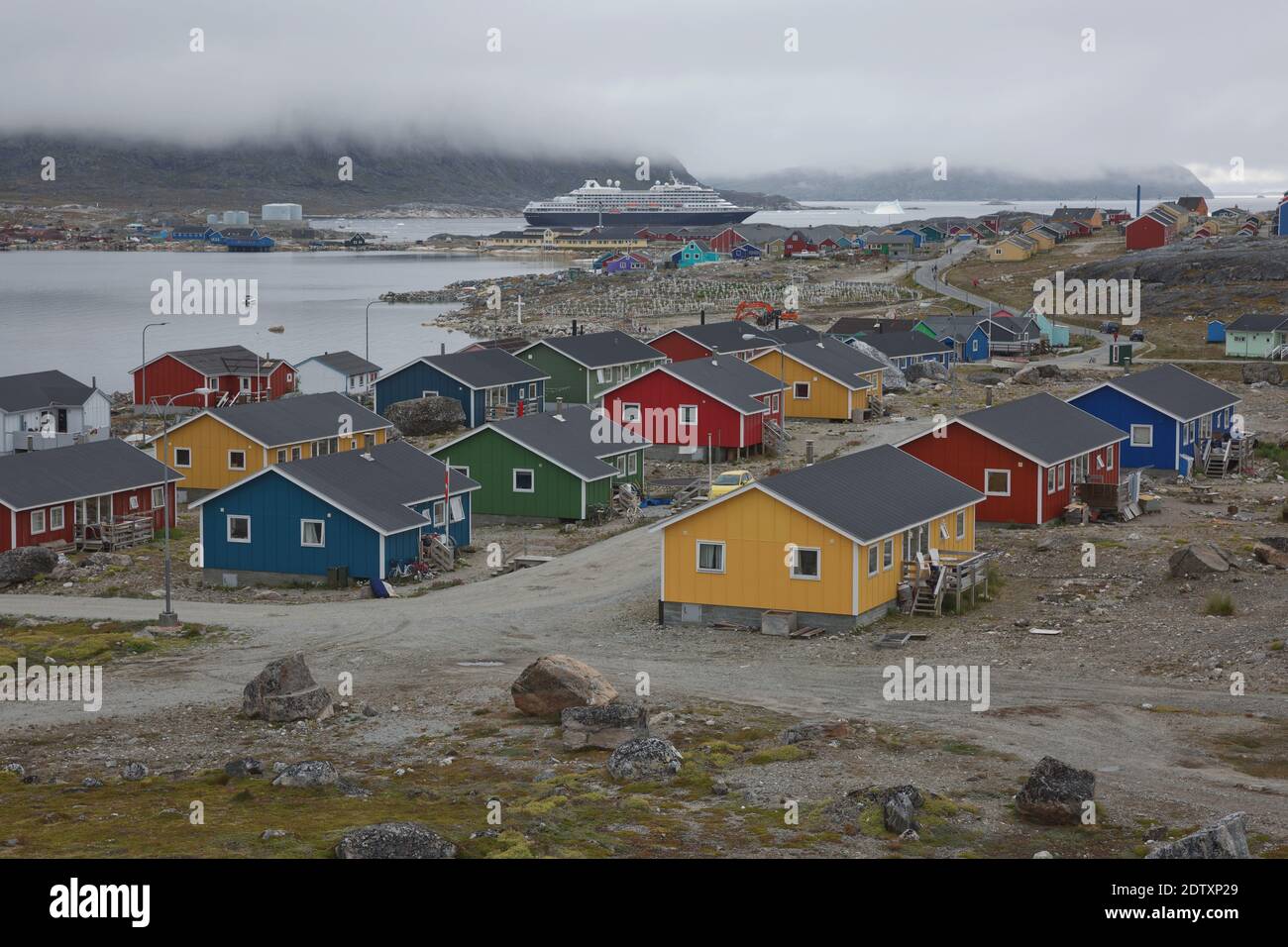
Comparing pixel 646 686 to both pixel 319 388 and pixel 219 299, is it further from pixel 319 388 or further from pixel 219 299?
pixel 219 299

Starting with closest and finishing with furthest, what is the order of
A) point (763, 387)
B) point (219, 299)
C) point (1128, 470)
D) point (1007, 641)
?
point (1007, 641)
point (1128, 470)
point (763, 387)
point (219, 299)

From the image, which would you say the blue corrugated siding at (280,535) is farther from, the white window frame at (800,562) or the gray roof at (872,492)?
the white window frame at (800,562)

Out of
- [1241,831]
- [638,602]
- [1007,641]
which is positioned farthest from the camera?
[638,602]

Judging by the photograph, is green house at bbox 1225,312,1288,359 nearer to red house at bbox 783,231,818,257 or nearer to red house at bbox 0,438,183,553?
red house at bbox 0,438,183,553

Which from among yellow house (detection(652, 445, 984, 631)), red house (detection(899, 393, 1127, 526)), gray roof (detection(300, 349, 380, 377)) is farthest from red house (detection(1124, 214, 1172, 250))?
yellow house (detection(652, 445, 984, 631))

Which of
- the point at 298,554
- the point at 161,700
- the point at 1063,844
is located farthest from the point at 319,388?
the point at 1063,844

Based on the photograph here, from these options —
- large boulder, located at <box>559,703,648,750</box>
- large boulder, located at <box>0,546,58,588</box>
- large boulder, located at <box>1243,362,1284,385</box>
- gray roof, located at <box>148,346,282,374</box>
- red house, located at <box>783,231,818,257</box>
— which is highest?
red house, located at <box>783,231,818,257</box>
